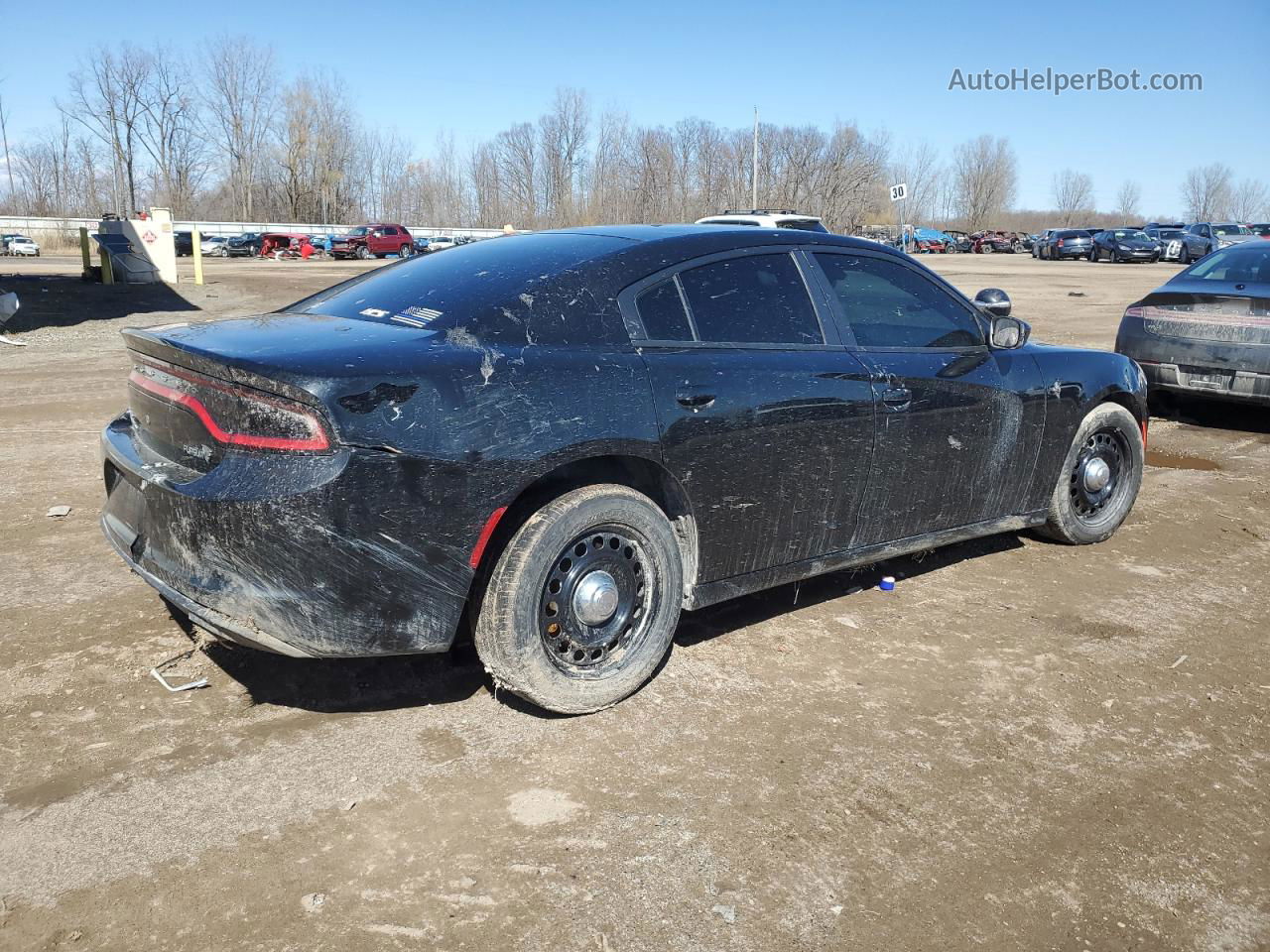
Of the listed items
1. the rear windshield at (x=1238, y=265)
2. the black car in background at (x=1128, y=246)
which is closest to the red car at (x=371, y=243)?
the black car in background at (x=1128, y=246)

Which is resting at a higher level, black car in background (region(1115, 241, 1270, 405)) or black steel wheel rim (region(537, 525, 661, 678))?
black car in background (region(1115, 241, 1270, 405))

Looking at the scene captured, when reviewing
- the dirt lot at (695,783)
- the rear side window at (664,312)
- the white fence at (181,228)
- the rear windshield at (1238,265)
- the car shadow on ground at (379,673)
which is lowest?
the dirt lot at (695,783)

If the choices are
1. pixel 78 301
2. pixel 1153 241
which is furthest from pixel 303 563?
pixel 1153 241

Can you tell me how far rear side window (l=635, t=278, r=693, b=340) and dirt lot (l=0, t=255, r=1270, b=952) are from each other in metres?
1.24

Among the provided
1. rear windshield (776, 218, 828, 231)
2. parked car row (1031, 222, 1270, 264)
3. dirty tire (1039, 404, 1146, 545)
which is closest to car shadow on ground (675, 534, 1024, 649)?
dirty tire (1039, 404, 1146, 545)

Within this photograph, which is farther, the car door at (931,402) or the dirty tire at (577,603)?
the car door at (931,402)

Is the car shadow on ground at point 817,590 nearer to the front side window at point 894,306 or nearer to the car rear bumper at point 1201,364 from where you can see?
the front side window at point 894,306

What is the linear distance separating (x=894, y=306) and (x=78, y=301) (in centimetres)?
2014

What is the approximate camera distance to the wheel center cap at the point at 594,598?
335cm

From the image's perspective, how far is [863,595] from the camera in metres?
4.67

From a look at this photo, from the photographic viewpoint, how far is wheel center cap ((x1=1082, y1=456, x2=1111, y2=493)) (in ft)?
17.3

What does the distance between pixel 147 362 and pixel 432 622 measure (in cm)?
136

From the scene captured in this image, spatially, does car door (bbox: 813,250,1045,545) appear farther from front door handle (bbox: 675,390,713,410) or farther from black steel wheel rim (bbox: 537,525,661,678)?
black steel wheel rim (bbox: 537,525,661,678)

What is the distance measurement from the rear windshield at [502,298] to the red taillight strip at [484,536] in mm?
552
